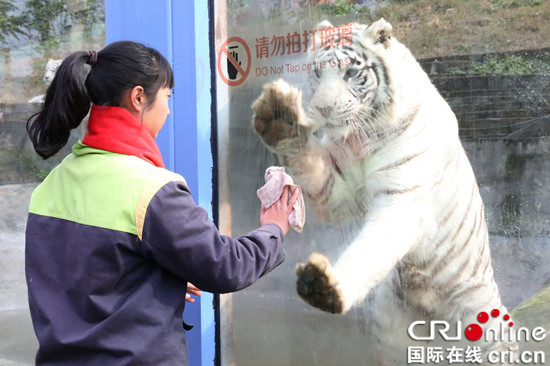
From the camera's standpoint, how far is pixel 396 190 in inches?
69.1

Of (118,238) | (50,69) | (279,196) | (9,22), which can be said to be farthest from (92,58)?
(9,22)

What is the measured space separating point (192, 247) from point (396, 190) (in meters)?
0.74

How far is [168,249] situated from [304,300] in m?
0.82

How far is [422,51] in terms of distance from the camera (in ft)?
5.57

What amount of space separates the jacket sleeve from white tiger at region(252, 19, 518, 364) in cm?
55

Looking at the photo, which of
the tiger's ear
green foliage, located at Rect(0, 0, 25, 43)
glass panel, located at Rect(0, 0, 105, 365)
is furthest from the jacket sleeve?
green foliage, located at Rect(0, 0, 25, 43)

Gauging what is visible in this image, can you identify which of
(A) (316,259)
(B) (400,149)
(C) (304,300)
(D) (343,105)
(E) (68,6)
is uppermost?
(E) (68,6)

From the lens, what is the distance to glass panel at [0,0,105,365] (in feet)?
9.17

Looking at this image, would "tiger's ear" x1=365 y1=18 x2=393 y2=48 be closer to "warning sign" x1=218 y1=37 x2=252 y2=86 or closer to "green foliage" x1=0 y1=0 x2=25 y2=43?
"warning sign" x1=218 y1=37 x2=252 y2=86

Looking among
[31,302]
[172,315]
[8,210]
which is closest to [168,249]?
[172,315]

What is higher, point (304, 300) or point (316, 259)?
point (316, 259)

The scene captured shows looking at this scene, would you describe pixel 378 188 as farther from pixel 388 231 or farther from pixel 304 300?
pixel 304 300

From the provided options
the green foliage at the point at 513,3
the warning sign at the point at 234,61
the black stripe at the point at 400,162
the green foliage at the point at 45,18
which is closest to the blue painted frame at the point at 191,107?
the warning sign at the point at 234,61

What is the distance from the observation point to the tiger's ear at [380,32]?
1738 millimetres
